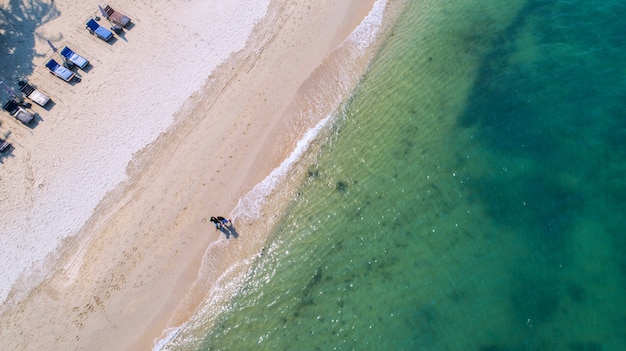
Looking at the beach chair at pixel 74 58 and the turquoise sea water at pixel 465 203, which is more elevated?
the beach chair at pixel 74 58

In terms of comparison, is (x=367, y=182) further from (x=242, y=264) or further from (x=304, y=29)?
(x=304, y=29)

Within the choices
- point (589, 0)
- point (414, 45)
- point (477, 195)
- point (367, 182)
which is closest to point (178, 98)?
point (367, 182)

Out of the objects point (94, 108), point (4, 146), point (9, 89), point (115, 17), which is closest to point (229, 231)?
point (94, 108)

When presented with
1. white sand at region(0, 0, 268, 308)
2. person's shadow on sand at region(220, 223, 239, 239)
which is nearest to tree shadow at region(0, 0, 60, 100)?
white sand at region(0, 0, 268, 308)

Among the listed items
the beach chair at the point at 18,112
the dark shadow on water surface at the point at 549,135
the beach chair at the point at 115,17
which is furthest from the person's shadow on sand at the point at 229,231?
the beach chair at the point at 115,17

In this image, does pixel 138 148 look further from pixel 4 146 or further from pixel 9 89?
pixel 9 89

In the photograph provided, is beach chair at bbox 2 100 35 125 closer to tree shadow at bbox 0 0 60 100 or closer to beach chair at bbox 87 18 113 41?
tree shadow at bbox 0 0 60 100

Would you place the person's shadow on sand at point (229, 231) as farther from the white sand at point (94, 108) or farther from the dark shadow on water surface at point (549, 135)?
the dark shadow on water surface at point (549, 135)
